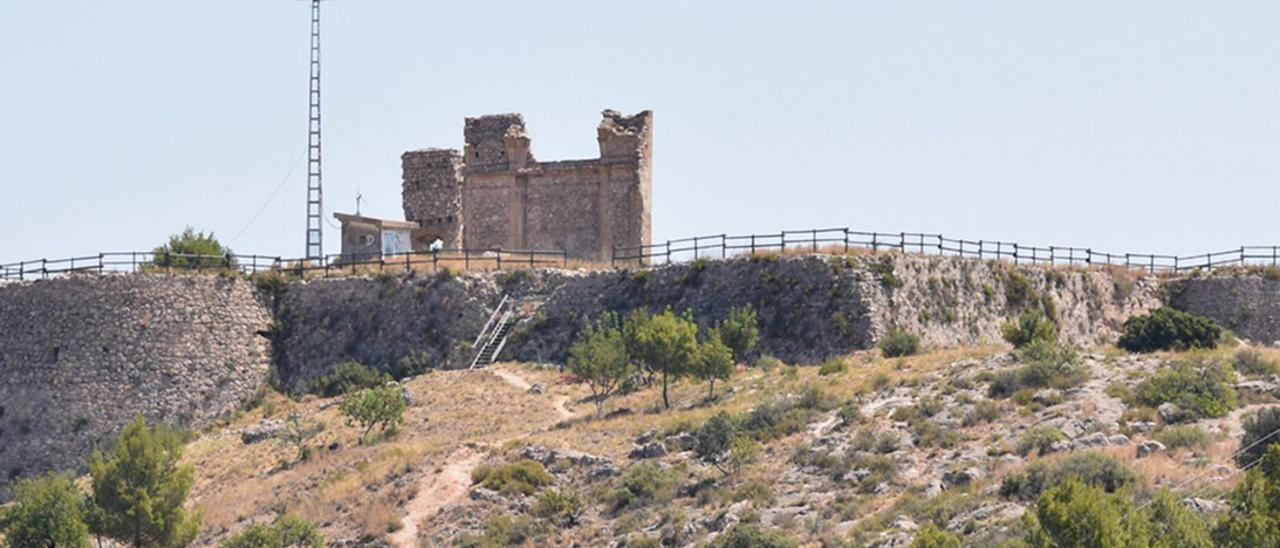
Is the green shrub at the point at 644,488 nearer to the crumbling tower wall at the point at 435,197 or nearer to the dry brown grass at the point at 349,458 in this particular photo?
the dry brown grass at the point at 349,458

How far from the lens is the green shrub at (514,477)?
50.8m

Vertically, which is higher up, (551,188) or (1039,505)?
(551,188)

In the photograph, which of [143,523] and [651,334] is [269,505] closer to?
[143,523]

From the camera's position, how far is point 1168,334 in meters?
57.4

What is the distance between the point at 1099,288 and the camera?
219ft

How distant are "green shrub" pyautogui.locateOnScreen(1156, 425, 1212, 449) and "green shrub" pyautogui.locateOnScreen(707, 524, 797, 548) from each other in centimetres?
731

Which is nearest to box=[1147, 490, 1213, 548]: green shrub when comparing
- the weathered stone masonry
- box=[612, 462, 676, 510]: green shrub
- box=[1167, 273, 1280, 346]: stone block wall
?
box=[612, 462, 676, 510]: green shrub

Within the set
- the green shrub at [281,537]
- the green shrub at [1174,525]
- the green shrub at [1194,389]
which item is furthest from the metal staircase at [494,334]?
the green shrub at [1174,525]

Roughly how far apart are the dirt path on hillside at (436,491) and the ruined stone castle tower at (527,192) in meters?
16.8


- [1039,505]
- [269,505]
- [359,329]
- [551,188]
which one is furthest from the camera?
[551,188]

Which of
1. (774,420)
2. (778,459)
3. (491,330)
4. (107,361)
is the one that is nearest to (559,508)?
(778,459)

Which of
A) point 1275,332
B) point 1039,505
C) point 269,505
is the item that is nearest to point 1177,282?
point 1275,332

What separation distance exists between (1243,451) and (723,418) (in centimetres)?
1110

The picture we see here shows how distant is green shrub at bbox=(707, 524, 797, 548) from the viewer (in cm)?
4394
